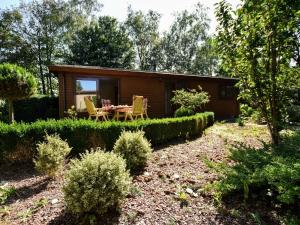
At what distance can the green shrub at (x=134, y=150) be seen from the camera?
4566mm

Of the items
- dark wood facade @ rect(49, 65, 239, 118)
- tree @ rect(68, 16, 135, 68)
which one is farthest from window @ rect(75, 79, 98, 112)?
tree @ rect(68, 16, 135, 68)

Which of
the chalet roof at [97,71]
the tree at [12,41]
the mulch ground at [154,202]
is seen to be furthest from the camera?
the tree at [12,41]

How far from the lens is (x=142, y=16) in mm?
30891

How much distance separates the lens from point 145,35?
31625 mm

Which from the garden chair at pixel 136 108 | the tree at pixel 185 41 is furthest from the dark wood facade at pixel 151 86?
the tree at pixel 185 41

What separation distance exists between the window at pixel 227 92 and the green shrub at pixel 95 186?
14614 millimetres

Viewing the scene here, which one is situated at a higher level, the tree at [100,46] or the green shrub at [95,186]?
the tree at [100,46]

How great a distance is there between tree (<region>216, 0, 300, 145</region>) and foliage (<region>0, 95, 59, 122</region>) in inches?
378

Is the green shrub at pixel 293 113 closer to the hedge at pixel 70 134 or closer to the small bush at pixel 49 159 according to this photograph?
the hedge at pixel 70 134

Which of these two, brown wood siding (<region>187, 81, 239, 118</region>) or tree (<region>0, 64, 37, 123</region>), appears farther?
brown wood siding (<region>187, 81, 239, 118</region>)

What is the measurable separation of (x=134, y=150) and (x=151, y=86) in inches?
379

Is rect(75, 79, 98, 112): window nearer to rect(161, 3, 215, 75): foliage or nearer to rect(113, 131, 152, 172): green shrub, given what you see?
rect(113, 131, 152, 172): green shrub

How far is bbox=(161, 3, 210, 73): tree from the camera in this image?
31.0 meters

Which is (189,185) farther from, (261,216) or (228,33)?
(228,33)
